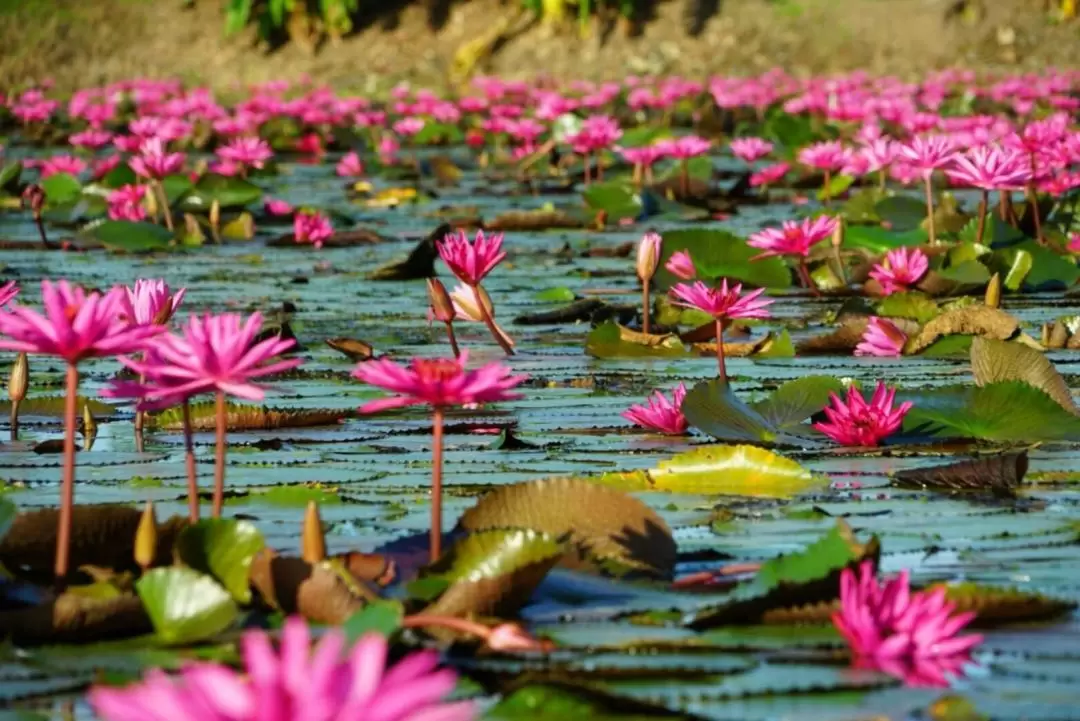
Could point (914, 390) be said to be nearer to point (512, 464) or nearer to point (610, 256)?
point (512, 464)

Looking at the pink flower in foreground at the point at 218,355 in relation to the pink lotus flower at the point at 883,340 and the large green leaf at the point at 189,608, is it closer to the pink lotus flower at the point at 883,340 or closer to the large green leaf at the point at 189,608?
the large green leaf at the point at 189,608

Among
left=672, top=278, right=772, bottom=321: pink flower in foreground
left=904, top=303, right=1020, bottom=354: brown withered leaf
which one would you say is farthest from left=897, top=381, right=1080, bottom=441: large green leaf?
left=904, top=303, right=1020, bottom=354: brown withered leaf

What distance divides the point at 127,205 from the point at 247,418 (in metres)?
3.87

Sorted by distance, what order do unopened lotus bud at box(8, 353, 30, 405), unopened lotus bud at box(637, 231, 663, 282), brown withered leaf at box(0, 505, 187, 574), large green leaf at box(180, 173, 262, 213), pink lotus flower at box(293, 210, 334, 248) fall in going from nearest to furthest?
1. brown withered leaf at box(0, 505, 187, 574)
2. unopened lotus bud at box(8, 353, 30, 405)
3. unopened lotus bud at box(637, 231, 663, 282)
4. pink lotus flower at box(293, 210, 334, 248)
5. large green leaf at box(180, 173, 262, 213)

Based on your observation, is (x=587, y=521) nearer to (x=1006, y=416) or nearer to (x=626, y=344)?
(x=1006, y=416)

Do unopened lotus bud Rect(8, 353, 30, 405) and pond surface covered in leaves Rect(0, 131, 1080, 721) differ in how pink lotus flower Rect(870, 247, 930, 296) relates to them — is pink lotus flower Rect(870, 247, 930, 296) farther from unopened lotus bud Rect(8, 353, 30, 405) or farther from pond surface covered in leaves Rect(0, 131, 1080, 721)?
unopened lotus bud Rect(8, 353, 30, 405)

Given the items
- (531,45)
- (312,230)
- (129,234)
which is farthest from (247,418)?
(531,45)

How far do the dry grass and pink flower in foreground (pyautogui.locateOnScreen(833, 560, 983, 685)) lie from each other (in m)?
17.0

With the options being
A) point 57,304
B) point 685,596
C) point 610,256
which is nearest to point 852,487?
point 685,596

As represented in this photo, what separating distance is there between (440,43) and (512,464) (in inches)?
713

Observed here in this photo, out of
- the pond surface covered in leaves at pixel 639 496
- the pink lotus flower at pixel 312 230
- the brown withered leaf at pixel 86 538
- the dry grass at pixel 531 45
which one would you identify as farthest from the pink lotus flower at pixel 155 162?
the dry grass at pixel 531 45

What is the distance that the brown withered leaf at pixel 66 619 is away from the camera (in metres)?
1.56

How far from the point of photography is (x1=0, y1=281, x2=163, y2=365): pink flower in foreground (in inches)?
60.9

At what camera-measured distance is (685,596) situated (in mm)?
1732
